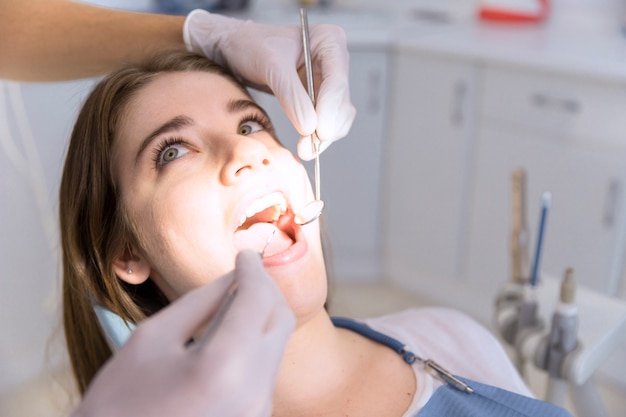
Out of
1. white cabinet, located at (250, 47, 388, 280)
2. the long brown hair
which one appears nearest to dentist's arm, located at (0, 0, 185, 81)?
the long brown hair

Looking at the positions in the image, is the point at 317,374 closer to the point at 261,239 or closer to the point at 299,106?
the point at 261,239

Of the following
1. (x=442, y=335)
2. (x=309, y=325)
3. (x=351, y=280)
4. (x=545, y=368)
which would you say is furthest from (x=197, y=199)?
(x=351, y=280)

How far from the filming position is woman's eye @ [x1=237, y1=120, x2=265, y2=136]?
1060 mm

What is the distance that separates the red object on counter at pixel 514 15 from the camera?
2564 mm

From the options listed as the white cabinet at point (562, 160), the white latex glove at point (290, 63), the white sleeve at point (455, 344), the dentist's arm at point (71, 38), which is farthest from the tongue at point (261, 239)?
the white cabinet at point (562, 160)

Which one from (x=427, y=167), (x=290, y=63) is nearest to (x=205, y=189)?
(x=290, y=63)

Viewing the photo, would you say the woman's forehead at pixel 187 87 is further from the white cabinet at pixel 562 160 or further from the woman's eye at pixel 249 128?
the white cabinet at pixel 562 160

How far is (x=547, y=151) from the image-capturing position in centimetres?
212

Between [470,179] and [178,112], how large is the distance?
1.58 m

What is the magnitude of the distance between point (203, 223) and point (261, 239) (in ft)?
0.33

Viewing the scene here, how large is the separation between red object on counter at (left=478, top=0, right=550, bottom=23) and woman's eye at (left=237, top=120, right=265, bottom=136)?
1.83 meters

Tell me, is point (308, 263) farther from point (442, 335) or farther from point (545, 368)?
point (545, 368)

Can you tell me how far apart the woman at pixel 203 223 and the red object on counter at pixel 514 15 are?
5.86ft

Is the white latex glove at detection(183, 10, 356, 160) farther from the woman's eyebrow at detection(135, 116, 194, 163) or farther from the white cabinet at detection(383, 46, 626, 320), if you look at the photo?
the white cabinet at detection(383, 46, 626, 320)
